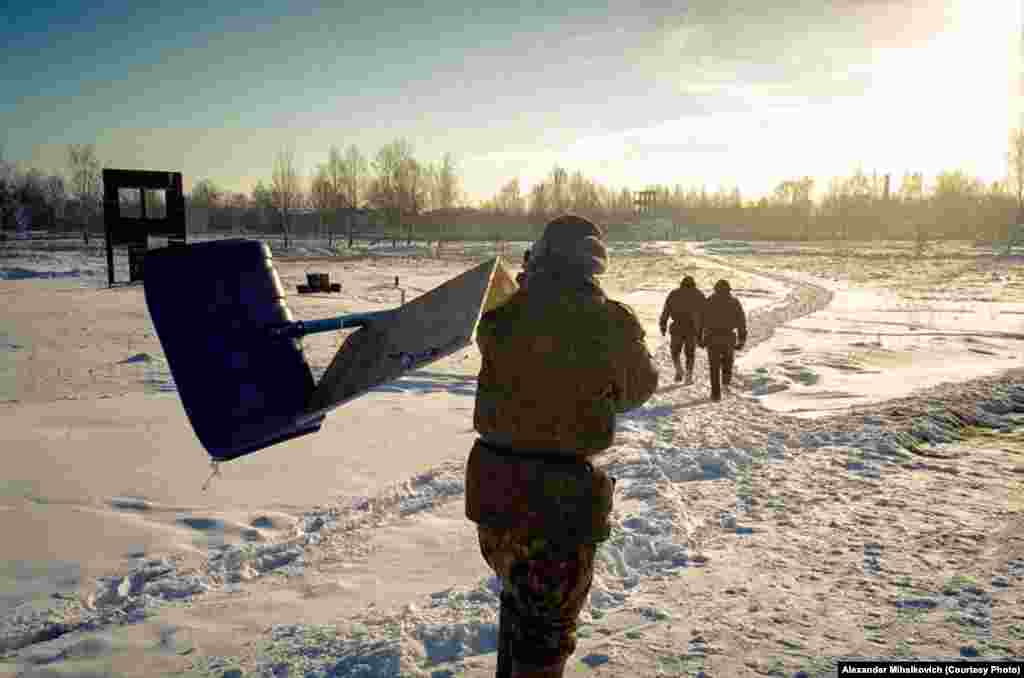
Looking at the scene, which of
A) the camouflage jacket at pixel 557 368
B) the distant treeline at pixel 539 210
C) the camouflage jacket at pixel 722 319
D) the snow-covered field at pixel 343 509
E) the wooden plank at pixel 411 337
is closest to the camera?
the camouflage jacket at pixel 557 368

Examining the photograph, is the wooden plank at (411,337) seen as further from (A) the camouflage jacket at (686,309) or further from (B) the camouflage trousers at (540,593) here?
(A) the camouflage jacket at (686,309)

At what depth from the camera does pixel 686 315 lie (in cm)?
919

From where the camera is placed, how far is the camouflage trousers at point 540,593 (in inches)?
85.1

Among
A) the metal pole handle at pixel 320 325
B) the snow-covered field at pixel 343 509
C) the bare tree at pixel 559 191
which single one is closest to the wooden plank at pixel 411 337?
the metal pole handle at pixel 320 325

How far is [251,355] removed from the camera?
2701 millimetres

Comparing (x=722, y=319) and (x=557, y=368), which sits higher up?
(x=557, y=368)

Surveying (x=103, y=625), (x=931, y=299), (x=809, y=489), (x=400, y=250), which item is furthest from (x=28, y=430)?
(x=400, y=250)

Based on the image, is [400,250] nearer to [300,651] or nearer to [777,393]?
[777,393]

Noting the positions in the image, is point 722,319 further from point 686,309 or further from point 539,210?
point 539,210

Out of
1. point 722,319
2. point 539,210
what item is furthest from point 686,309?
point 539,210

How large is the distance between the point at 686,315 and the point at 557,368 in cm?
748

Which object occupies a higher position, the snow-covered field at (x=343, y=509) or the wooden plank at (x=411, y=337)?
the wooden plank at (x=411, y=337)

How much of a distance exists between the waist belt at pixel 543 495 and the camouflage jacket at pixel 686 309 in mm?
7328

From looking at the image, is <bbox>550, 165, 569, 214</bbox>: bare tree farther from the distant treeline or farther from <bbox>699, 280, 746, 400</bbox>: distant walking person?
<bbox>699, 280, 746, 400</bbox>: distant walking person
